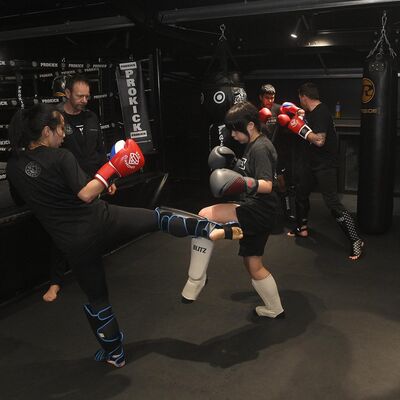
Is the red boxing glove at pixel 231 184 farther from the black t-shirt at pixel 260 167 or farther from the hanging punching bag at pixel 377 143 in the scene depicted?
the hanging punching bag at pixel 377 143

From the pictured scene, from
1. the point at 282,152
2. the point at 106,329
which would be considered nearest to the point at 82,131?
the point at 106,329

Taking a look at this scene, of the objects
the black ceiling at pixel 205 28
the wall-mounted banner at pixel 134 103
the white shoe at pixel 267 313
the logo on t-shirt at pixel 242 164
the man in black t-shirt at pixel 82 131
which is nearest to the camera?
the logo on t-shirt at pixel 242 164

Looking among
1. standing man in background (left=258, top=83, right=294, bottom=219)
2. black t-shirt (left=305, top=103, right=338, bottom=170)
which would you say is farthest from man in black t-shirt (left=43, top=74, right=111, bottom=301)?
standing man in background (left=258, top=83, right=294, bottom=219)

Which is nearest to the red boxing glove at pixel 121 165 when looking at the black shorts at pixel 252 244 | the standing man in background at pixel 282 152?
the black shorts at pixel 252 244

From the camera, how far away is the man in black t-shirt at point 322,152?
3643mm

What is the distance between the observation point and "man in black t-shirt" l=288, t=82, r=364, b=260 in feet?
12.0

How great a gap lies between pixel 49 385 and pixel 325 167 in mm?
2606

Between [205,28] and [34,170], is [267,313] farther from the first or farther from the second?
[205,28]

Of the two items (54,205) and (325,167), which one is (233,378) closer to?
(54,205)

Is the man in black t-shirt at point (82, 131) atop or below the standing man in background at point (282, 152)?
atop

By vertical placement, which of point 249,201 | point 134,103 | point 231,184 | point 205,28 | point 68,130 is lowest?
point 249,201

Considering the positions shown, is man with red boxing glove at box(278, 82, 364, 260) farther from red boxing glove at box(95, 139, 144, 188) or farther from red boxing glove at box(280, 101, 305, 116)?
red boxing glove at box(95, 139, 144, 188)

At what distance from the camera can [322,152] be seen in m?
3.75

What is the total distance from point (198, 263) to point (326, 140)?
1967mm
